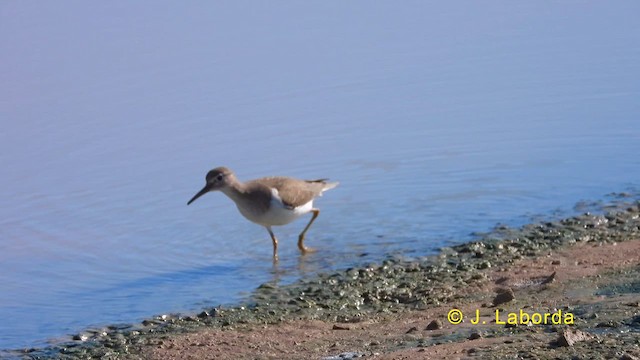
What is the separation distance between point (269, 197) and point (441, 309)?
3031 millimetres

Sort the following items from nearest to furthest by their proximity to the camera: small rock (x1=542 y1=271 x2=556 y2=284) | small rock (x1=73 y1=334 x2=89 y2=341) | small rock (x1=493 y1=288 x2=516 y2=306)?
1. small rock (x1=493 y1=288 x2=516 y2=306)
2. small rock (x1=73 y1=334 x2=89 y2=341)
3. small rock (x1=542 y1=271 x2=556 y2=284)

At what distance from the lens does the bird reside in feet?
41.2

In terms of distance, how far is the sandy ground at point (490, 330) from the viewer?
805 cm

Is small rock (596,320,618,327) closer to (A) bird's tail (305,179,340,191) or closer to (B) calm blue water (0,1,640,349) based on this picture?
(B) calm blue water (0,1,640,349)

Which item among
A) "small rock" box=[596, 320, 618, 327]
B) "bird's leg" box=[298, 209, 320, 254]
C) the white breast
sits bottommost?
"small rock" box=[596, 320, 618, 327]

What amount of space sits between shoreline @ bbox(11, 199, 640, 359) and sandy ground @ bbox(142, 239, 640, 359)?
0.01m

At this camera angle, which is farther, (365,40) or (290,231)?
(365,40)

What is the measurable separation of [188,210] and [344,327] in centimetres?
417

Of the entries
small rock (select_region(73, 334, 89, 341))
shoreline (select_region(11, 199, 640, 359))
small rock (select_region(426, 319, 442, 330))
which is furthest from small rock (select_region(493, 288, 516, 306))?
small rock (select_region(73, 334, 89, 341))

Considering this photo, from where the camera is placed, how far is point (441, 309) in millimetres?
10047

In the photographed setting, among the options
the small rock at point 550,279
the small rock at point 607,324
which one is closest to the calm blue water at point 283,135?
the small rock at point 550,279

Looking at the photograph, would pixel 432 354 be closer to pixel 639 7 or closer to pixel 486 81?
pixel 486 81

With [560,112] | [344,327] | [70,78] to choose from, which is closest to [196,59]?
[70,78]

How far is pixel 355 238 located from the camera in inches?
494
